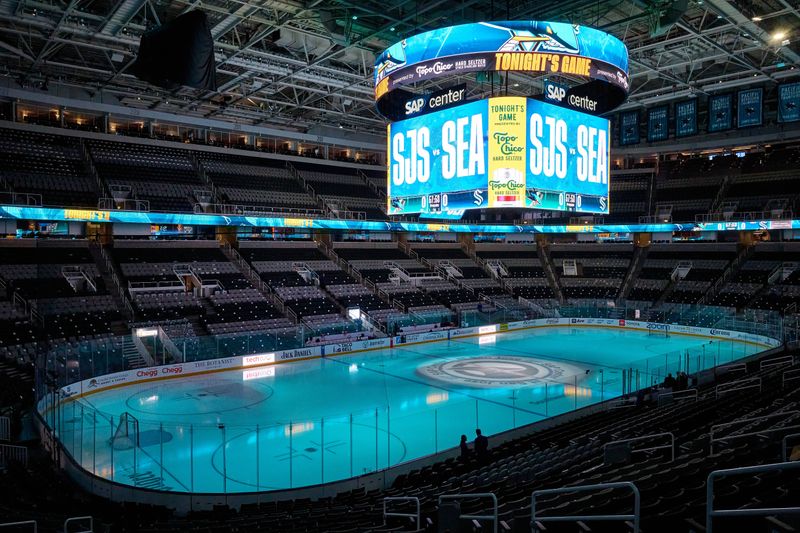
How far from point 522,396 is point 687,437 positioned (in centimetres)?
1166

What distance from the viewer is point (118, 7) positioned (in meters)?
20.5

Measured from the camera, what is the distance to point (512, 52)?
13.1 m

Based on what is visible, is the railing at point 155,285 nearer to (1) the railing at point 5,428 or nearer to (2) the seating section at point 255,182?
(2) the seating section at point 255,182

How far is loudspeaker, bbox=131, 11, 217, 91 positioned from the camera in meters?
11.7

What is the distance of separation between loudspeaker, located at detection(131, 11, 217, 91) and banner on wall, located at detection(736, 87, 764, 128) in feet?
78.2

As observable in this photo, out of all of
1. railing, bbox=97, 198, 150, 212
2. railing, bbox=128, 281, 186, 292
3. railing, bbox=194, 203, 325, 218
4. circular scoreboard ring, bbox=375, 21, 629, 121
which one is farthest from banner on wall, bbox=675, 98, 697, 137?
railing, bbox=97, 198, 150, 212

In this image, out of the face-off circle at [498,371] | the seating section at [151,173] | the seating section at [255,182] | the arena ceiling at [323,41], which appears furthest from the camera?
the seating section at [255,182]

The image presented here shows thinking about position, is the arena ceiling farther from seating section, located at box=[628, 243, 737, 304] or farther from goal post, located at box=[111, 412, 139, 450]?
seating section, located at box=[628, 243, 737, 304]

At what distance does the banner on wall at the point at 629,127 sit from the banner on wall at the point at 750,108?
4678 millimetres

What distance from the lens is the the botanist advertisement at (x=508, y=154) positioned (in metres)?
13.5

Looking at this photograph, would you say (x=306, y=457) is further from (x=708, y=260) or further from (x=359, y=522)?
(x=708, y=260)

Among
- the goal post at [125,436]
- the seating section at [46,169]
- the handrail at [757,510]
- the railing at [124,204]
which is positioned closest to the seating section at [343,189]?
the railing at [124,204]

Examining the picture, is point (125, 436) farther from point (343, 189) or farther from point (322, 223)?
point (343, 189)

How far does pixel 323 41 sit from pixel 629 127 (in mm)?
16377
